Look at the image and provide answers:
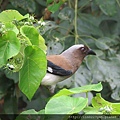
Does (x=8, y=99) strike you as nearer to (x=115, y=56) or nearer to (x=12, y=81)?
(x=12, y=81)

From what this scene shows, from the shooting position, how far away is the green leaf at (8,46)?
1.61 m

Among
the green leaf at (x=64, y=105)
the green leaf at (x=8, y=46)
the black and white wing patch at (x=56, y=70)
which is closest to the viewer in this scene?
the green leaf at (x=64, y=105)

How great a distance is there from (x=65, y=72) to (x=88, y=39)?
60 cm

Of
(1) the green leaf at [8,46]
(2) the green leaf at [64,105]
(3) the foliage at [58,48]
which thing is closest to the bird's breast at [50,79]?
(3) the foliage at [58,48]

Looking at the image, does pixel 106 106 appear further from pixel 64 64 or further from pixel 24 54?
pixel 64 64

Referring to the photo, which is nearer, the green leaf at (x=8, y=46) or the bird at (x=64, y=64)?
the green leaf at (x=8, y=46)

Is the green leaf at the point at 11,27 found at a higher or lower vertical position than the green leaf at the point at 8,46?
higher

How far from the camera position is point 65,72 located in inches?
103

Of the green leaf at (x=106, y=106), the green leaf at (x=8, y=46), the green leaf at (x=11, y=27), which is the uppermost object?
the green leaf at (x=11, y=27)

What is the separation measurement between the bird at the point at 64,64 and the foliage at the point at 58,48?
0.10m

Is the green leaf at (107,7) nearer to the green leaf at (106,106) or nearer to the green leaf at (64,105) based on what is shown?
the green leaf at (106,106)

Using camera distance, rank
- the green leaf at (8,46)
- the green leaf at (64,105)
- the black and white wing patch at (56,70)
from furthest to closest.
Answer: the black and white wing patch at (56,70), the green leaf at (8,46), the green leaf at (64,105)

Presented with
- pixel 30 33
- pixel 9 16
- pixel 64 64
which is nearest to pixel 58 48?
pixel 64 64

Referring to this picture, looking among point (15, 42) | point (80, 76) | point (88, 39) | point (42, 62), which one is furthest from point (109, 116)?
point (88, 39)
